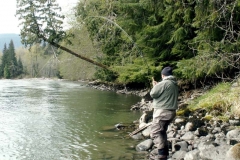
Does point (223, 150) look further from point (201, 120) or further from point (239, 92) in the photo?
point (239, 92)

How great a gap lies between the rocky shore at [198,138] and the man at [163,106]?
1.49 feet

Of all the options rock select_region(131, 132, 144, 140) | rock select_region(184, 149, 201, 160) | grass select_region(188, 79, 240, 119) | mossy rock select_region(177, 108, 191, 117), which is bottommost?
rock select_region(131, 132, 144, 140)

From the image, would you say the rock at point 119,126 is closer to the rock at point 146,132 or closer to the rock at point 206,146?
the rock at point 146,132

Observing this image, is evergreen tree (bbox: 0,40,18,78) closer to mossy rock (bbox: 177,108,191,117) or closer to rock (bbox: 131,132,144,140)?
mossy rock (bbox: 177,108,191,117)

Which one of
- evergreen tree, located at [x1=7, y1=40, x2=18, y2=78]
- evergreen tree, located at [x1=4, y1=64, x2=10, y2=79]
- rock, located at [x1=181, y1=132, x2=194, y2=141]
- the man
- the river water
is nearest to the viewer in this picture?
the man

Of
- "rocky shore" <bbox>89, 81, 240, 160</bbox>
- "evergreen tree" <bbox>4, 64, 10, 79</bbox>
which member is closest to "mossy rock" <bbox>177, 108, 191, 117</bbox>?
"rocky shore" <bbox>89, 81, 240, 160</bbox>

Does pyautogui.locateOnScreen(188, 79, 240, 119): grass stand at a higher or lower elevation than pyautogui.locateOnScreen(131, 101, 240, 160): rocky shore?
higher

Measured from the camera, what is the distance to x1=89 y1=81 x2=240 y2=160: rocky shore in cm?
602

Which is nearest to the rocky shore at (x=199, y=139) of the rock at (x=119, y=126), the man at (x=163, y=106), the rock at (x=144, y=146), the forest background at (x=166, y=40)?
the rock at (x=144, y=146)

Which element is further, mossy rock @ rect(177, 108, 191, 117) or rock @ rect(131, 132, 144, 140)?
mossy rock @ rect(177, 108, 191, 117)

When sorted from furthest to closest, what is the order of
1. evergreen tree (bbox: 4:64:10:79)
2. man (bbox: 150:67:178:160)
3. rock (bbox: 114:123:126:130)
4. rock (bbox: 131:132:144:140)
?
evergreen tree (bbox: 4:64:10:79), rock (bbox: 114:123:126:130), rock (bbox: 131:132:144:140), man (bbox: 150:67:178:160)

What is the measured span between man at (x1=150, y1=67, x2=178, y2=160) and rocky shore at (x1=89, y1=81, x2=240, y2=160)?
0.46 meters

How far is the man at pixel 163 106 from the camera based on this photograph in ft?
20.2

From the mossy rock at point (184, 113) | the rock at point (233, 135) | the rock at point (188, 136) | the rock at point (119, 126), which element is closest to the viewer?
the rock at point (233, 135)
